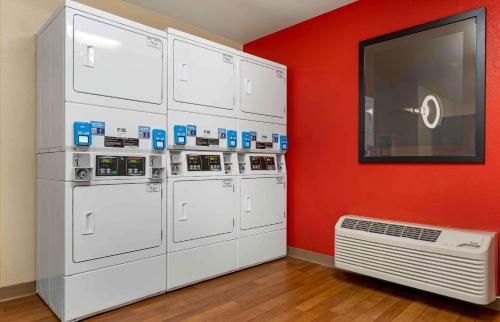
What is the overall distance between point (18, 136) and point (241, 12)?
2.39 m

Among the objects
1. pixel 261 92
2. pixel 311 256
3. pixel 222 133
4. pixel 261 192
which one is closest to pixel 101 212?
pixel 222 133

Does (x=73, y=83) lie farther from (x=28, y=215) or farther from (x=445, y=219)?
(x=445, y=219)

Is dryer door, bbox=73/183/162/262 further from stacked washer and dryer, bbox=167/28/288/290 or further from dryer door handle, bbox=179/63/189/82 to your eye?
dryer door handle, bbox=179/63/189/82

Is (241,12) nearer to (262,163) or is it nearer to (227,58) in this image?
(227,58)

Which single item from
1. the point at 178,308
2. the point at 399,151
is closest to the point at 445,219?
the point at 399,151

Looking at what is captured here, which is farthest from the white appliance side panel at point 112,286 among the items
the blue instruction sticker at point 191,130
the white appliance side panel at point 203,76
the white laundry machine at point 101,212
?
the white appliance side panel at point 203,76

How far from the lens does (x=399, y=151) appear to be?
2.91m

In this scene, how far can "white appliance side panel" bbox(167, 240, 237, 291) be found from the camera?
106 inches

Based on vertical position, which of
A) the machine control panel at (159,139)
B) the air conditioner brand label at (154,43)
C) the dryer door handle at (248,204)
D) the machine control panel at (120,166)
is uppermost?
the air conditioner brand label at (154,43)

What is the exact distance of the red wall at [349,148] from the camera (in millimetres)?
2455

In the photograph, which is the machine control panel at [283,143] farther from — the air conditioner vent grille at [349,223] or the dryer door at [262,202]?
the air conditioner vent grille at [349,223]

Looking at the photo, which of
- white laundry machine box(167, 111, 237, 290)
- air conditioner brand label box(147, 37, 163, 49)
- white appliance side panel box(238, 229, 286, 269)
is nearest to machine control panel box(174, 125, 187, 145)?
white laundry machine box(167, 111, 237, 290)

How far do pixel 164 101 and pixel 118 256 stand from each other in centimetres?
126

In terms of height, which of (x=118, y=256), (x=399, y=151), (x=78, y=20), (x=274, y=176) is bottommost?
(x=118, y=256)
